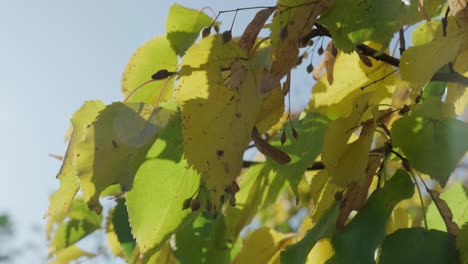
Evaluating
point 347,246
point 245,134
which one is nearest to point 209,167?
point 245,134

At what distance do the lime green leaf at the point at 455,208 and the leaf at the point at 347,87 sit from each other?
14 centimetres

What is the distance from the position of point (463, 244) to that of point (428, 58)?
154 millimetres

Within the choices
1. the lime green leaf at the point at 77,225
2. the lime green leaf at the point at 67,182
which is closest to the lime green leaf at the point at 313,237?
the lime green leaf at the point at 67,182

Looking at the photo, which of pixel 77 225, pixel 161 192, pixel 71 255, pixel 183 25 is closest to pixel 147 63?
pixel 183 25

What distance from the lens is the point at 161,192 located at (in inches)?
24.9

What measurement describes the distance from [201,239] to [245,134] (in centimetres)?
39

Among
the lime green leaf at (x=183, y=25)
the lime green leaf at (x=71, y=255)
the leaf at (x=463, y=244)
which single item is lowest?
the lime green leaf at (x=71, y=255)

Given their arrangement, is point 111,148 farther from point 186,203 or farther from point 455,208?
point 455,208

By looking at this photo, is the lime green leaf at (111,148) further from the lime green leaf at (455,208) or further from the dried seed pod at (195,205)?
the lime green leaf at (455,208)

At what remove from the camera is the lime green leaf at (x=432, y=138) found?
0.59 meters

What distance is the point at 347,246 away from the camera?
586 mm

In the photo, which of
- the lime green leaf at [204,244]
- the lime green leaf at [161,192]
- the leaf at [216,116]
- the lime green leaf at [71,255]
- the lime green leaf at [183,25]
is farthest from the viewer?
the lime green leaf at [71,255]

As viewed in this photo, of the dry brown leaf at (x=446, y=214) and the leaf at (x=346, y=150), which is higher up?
the leaf at (x=346, y=150)

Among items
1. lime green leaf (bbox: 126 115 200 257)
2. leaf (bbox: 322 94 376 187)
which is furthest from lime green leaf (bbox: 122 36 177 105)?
leaf (bbox: 322 94 376 187)
